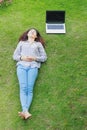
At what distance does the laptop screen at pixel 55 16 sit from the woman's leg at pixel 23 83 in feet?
8.18

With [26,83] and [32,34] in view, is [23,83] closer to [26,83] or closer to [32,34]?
[26,83]

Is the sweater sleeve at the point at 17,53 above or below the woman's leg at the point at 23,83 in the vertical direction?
above

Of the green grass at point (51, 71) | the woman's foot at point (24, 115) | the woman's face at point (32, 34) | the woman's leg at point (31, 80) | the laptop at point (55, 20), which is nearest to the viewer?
the woman's foot at point (24, 115)

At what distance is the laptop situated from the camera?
13344mm

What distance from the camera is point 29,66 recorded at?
38.0ft

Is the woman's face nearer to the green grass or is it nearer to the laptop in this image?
the green grass

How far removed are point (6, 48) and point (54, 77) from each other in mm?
1876

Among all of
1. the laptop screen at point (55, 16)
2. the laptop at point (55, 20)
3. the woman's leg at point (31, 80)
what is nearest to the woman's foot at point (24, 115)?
the woman's leg at point (31, 80)

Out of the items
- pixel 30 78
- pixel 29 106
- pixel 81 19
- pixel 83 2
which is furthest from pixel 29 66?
pixel 83 2

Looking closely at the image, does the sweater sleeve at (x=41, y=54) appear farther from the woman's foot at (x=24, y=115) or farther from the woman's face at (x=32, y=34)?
the woman's foot at (x=24, y=115)

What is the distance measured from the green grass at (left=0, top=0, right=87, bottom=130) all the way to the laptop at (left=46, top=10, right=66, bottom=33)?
0.21m

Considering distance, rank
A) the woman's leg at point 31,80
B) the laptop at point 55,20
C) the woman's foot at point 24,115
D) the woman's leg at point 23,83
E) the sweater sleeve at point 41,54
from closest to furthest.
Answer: the woman's foot at point 24,115 → the woman's leg at point 23,83 → the woman's leg at point 31,80 → the sweater sleeve at point 41,54 → the laptop at point 55,20

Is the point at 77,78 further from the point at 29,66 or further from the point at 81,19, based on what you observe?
the point at 81,19

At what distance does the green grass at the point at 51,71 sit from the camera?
34.8 ft
